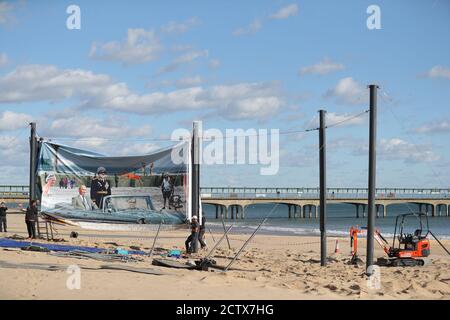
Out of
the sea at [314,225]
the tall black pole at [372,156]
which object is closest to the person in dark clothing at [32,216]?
the sea at [314,225]

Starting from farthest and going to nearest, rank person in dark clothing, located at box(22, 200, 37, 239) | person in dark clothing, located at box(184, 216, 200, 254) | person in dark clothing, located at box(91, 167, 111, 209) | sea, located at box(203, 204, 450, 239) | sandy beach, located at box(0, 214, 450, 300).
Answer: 1. sea, located at box(203, 204, 450, 239)
2. person in dark clothing, located at box(22, 200, 37, 239)
3. person in dark clothing, located at box(91, 167, 111, 209)
4. person in dark clothing, located at box(184, 216, 200, 254)
5. sandy beach, located at box(0, 214, 450, 300)

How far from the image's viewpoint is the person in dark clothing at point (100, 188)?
71.9 feet

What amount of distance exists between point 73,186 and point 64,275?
861cm

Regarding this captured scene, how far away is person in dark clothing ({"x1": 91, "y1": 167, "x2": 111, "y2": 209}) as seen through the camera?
71.9ft

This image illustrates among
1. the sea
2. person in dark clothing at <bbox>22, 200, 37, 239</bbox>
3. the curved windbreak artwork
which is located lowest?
the sea

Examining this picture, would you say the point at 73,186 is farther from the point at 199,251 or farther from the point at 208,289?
the point at 208,289

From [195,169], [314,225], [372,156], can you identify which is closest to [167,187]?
[195,169]

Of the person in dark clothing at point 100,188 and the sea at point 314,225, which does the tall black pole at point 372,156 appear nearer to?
the sea at point 314,225

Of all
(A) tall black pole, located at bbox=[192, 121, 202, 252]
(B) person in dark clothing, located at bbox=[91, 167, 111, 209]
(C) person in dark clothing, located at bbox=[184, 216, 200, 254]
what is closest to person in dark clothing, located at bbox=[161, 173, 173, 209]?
(A) tall black pole, located at bbox=[192, 121, 202, 252]

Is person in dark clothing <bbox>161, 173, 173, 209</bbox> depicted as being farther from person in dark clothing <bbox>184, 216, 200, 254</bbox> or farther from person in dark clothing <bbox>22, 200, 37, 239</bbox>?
person in dark clothing <bbox>22, 200, 37, 239</bbox>

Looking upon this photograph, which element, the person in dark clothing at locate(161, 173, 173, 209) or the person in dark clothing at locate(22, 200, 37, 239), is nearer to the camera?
the person in dark clothing at locate(161, 173, 173, 209)

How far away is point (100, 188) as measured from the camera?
22.1m
